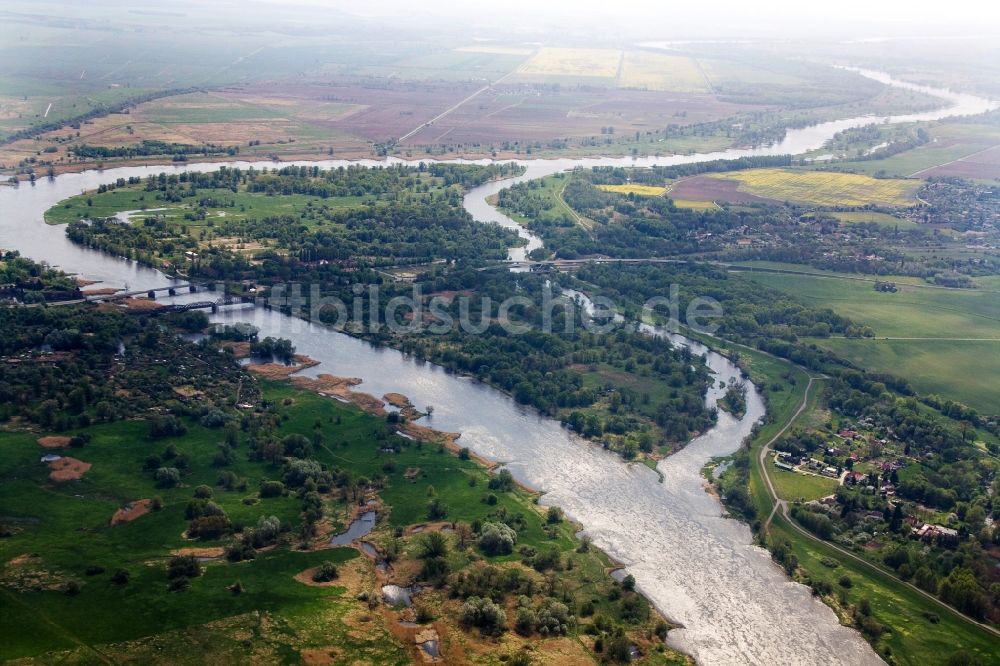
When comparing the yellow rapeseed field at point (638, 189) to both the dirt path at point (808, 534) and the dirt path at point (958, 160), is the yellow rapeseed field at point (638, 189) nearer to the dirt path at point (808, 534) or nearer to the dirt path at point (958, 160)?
the dirt path at point (958, 160)

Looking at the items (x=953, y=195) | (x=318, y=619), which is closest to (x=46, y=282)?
(x=318, y=619)

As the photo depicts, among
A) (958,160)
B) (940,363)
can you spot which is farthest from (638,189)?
(940,363)

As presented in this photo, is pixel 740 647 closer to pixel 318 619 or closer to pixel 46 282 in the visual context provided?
pixel 318 619

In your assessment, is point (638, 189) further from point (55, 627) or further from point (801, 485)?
point (55, 627)

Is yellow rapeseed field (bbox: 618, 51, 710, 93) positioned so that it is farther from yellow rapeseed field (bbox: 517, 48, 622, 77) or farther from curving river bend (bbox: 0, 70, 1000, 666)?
curving river bend (bbox: 0, 70, 1000, 666)

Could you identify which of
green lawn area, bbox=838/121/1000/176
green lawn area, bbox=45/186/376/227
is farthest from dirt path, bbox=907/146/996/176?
green lawn area, bbox=45/186/376/227

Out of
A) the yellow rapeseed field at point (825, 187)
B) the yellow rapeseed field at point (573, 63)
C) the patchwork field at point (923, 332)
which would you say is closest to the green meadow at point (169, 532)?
the patchwork field at point (923, 332)
